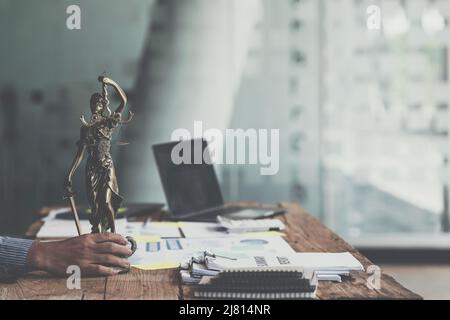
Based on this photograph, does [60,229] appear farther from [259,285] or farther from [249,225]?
[259,285]

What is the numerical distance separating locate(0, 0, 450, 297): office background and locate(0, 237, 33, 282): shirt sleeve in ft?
9.19

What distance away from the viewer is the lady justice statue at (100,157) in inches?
59.9

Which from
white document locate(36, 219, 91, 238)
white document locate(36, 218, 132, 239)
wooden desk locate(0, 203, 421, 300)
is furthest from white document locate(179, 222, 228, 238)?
wooden desk locate(0, 203, 421, 300)

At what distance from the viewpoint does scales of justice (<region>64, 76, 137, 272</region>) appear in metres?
1.52

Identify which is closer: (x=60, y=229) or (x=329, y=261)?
(x=329, y=261)

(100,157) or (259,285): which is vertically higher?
(100,157)

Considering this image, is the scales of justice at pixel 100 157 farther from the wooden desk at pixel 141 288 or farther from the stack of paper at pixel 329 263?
the stack of paper at pixel 329 263

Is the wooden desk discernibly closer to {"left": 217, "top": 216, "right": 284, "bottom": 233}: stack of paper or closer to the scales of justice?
the scales of justice

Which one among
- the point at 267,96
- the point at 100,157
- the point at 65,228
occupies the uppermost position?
the point at 267,96

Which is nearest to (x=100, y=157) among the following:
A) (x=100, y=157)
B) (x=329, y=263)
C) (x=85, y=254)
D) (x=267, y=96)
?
(x=100, y=157)

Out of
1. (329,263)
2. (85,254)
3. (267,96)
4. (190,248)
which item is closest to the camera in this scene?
(85,254)

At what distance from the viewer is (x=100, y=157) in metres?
1.54

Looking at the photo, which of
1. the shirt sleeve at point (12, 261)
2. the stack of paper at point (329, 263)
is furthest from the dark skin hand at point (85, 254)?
the stack of paper at point (329, 263)

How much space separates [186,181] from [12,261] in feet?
3.21
